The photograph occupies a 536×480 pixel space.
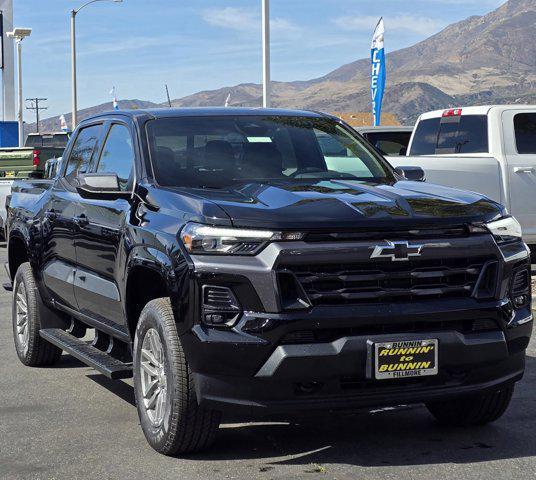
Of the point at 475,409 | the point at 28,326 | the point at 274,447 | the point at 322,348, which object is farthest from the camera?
the point at 28,326

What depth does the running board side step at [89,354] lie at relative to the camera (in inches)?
232

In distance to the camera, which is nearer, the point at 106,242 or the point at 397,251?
the point at 397,251

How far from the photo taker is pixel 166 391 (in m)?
5.22

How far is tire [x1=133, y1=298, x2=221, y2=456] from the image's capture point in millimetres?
5051

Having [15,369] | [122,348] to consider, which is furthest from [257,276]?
[15,369]

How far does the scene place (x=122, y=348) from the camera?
6.51 m

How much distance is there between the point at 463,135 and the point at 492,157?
2.13 feet

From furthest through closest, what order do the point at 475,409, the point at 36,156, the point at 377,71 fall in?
the point at 377,71 → the point at 36,156 → the point at 475,409

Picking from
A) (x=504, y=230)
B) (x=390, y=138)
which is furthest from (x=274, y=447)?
(x=390, y=138)

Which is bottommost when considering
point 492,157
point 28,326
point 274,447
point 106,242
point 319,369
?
point 274,447

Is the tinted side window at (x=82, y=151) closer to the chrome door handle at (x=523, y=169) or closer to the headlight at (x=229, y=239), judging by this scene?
the headlight at (x=229, y=239)

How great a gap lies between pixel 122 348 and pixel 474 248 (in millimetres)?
2402

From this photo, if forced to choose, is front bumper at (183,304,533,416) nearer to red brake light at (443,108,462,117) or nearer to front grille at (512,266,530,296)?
front grille at (512,266,530,296)

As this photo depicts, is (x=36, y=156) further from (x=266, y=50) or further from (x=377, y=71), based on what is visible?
(x=377, y=71)
